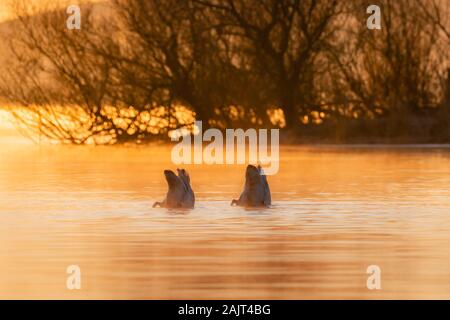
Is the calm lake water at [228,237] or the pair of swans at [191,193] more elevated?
the pair of swans at [191,193]

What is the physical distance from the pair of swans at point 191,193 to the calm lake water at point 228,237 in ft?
1.06

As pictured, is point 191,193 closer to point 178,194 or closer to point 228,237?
point 178,194

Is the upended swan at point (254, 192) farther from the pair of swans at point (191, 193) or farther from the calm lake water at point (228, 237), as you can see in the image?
the calm lake water at point (228, 237)

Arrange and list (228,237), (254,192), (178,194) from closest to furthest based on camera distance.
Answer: (228,237) < (178,194) < (254,192)

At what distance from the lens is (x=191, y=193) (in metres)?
18.8

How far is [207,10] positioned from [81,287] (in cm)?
2879

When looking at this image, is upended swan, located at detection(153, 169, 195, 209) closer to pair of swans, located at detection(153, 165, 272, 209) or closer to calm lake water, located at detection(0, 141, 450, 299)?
pair of swans, located at detection(153, 165, 272, 209)

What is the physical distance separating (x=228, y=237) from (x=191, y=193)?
4.06 meters

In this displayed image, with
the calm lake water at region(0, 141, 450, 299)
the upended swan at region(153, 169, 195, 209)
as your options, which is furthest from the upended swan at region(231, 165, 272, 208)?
the upended swan at region(153, 169, 195, 209)

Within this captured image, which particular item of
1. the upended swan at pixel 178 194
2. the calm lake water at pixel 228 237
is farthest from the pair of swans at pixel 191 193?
the calm lake water at pixel 228 237

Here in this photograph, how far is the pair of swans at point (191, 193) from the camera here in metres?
18.6

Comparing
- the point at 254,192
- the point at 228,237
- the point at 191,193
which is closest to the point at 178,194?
the point at 191,193

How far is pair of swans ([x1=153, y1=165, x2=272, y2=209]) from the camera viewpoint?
18594mm

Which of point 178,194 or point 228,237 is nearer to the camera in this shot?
point 228,237
